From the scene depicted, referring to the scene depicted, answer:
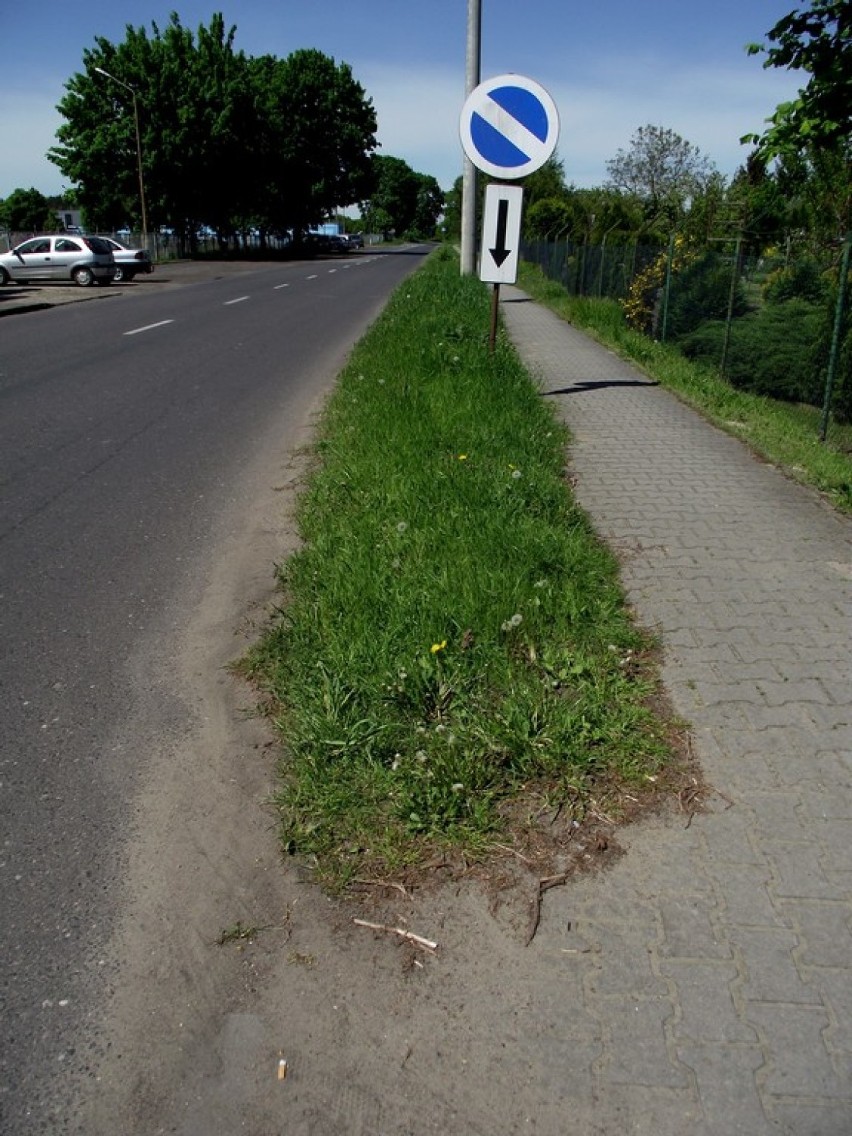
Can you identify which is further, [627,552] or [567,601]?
[627,552]

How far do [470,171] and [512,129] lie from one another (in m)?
13.6

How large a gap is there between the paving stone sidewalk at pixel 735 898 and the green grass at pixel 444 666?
0.29 m

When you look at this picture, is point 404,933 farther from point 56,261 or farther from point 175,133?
point 175,133

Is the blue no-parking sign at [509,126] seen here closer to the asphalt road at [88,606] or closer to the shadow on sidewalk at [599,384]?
the asphalt road at [88,606]

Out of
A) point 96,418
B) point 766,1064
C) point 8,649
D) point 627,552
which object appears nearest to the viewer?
point 766,1064

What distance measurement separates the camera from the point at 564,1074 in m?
2.08

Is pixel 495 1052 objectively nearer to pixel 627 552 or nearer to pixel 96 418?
pixel 627 552

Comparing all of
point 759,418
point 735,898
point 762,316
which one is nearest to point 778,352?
point 762,316

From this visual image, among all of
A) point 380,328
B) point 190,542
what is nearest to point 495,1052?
point 190,542

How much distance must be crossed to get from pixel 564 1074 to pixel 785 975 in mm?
628

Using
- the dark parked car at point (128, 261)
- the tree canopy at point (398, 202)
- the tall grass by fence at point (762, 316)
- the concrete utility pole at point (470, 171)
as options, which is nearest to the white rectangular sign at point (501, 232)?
the tall grass by fence at point (762, 316)

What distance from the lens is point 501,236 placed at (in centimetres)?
802

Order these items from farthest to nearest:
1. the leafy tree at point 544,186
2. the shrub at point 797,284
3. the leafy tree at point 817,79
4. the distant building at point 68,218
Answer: the distant building at point 68,218 → the leafy tree at point 544,186 → the shrub at point 797,284 → the leafy tree at point 817,79

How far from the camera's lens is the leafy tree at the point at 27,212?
93688mm
